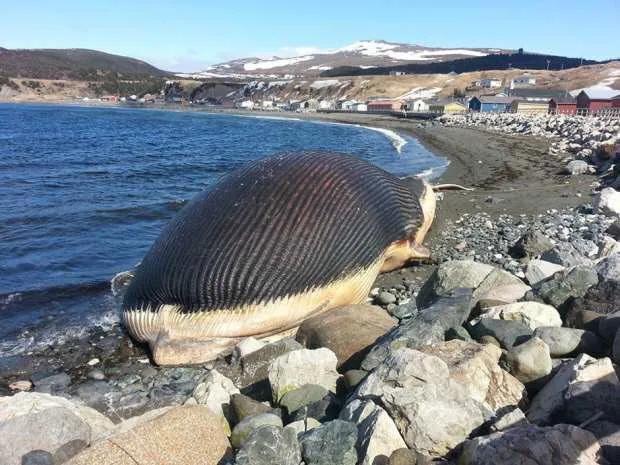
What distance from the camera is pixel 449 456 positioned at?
13.8 ft

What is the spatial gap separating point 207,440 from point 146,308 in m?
3.37

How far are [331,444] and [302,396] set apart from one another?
1217 mm

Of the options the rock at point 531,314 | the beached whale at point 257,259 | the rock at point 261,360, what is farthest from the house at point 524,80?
the rock at point 261,360

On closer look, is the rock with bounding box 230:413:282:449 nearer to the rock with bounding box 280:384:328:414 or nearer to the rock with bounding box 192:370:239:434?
the rock with bounding box 280:384:328:414

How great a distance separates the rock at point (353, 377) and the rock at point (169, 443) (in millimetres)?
1334

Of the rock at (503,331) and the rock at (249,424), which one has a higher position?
the rock at (503,331)

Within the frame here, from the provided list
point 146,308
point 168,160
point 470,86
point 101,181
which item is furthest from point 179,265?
point 470,86

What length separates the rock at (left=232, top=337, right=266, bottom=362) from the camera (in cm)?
716

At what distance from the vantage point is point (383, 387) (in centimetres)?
468

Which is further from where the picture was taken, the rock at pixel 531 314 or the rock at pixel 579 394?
the rock at pixel 531 314

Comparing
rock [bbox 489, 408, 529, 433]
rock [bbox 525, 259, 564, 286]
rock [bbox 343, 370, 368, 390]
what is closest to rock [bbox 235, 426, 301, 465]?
rock [bbox 343, 370, 368, 390]

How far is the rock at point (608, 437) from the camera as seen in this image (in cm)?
366

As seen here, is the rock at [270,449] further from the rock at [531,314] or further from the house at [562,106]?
the house at [562,106]

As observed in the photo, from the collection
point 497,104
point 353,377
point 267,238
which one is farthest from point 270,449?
point 497,104
